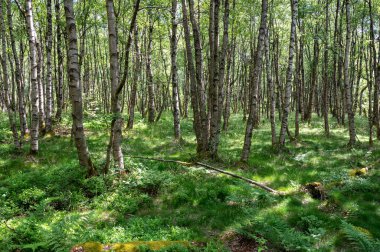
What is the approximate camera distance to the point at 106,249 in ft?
17.6

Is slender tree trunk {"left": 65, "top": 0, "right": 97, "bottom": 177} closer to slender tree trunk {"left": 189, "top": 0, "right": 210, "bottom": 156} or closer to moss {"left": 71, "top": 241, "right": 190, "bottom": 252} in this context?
moss {"left": 71, "top": 241, "right": 190, "bottom": 252}

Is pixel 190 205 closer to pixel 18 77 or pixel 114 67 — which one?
pixel 114 67

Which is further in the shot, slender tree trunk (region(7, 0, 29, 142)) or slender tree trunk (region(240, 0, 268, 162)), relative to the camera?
slender tree trunk (region(7, 0, 29, 142))

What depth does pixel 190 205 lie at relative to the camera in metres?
8.18

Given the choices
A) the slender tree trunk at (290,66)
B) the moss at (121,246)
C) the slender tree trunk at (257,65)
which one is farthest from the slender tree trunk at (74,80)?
the slender tree trunk at (290,66)

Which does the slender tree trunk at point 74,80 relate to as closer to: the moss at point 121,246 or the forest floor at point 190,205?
the forest floor at point 190,205

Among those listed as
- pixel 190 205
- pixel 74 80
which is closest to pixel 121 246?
pixel 190 205

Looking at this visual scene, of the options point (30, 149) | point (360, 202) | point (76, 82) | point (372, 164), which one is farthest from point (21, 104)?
point (372, 164)

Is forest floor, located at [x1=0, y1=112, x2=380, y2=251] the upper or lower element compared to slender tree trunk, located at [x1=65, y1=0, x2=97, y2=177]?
lower

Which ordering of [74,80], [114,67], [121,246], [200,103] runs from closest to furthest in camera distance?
[121,246] → [74,80] → [114,67] → [200,103]

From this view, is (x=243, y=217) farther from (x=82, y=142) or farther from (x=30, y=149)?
(x=30, y=149)

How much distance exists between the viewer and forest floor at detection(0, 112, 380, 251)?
5977 mm

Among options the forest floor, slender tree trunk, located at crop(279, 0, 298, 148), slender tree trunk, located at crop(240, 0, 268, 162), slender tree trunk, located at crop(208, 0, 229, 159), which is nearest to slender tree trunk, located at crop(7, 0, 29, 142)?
the forest floor

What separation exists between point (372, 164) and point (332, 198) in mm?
4281
